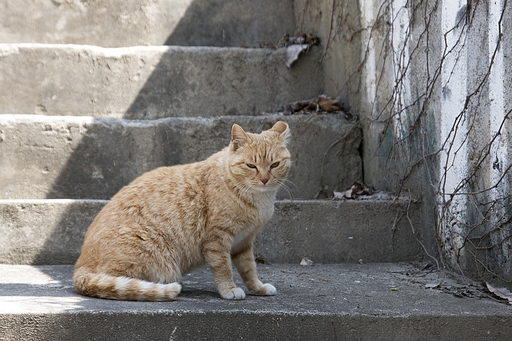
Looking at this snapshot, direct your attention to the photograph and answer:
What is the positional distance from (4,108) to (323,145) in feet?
9.04

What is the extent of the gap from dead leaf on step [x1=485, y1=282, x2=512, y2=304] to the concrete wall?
8cm

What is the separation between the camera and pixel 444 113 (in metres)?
2.72

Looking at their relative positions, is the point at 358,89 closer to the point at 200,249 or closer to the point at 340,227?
the point at 340,227

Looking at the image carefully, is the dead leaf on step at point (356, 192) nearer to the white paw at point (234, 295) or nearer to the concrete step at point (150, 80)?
the concrete step at point (150, 80)

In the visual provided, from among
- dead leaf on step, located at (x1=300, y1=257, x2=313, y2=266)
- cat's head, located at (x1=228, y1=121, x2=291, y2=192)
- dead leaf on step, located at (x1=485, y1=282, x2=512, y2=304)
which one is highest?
cat's head, located at (x1=228, y1=121, x2=291, y2=192)

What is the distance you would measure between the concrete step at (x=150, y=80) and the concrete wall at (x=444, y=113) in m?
0.75

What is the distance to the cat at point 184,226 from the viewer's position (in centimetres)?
219

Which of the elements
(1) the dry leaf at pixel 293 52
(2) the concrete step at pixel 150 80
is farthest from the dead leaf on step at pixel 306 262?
(1) the dry leaf at pixel 293 52

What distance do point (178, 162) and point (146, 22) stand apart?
6.11 feet

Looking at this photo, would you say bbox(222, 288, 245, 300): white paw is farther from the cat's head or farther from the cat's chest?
the cat's head

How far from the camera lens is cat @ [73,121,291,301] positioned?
2189 mm

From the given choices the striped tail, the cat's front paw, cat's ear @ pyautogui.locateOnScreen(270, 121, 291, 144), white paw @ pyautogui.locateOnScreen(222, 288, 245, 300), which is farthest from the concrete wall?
the striped tail

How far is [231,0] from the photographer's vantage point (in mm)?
4746

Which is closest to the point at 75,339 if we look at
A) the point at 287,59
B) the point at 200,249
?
the point at 200,249
